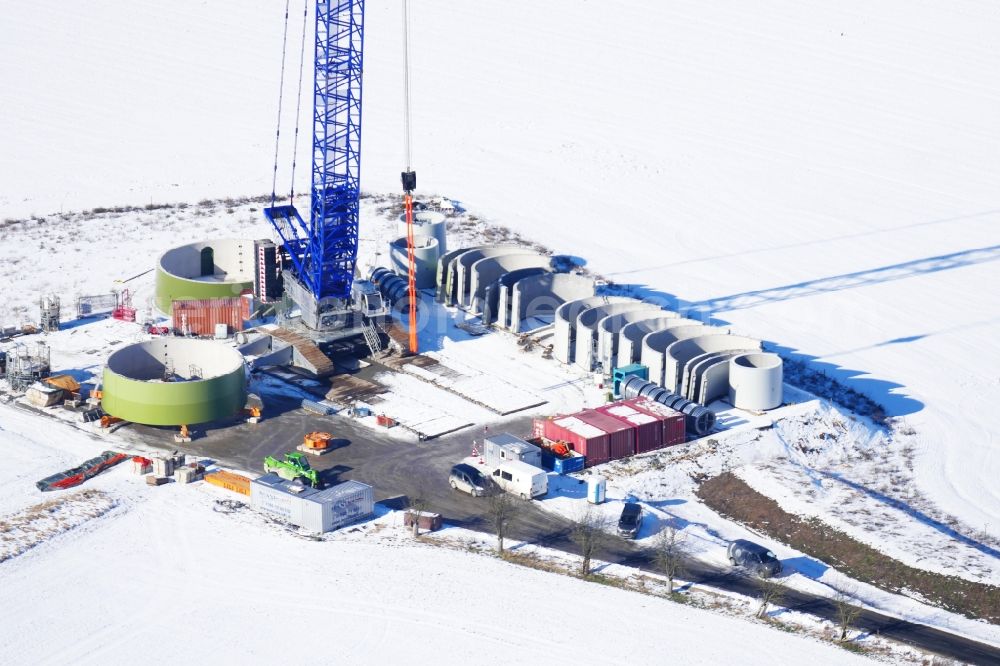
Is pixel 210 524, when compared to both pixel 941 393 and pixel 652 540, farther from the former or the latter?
pixel 941 393

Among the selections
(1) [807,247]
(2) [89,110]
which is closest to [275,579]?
(1) [807,247]

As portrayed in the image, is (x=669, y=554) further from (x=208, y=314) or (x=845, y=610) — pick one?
(x=208, y=314)

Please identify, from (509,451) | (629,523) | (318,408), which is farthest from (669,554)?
(318,408)

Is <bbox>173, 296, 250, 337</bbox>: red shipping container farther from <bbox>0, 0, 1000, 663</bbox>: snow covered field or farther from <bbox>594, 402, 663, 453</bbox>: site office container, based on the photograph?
<bbox>594, 402, 663, 453</bbox>: site office container

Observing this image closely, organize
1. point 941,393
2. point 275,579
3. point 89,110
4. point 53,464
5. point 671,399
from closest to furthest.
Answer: point 275,579 → point 53,464 → point 671,399 → point 941,393 → point 89,110

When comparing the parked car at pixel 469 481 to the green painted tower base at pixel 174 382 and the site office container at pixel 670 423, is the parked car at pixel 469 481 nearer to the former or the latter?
the site office container at pixel 670 423

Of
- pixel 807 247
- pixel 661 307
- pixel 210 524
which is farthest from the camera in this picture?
pixel 807 247

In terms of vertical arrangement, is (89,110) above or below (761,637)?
above
